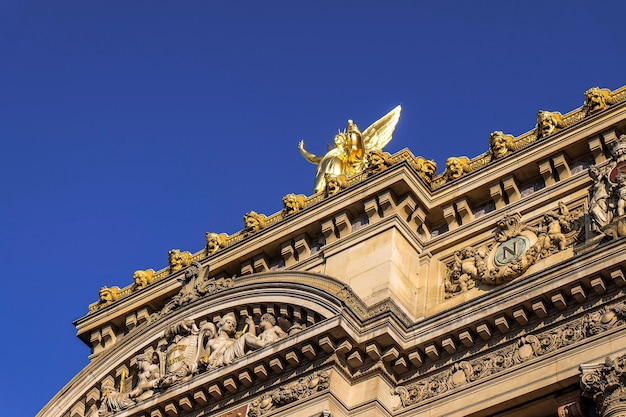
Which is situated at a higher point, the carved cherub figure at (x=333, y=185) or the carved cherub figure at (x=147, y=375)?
the carved cherub figure at (x=333, y=185)

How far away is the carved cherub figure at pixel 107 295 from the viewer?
30.5 m

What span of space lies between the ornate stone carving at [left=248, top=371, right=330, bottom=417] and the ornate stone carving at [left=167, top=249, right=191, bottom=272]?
671 cm

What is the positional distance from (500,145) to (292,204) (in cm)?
502

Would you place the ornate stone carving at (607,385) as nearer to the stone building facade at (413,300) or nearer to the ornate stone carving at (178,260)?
the stone building facade at (413,300)

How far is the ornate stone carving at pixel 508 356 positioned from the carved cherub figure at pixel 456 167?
501cm

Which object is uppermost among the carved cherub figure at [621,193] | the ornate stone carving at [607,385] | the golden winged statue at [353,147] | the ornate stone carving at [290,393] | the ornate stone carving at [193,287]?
the golden winged statue at [353,147]

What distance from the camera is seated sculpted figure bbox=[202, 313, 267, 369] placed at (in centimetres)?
2439

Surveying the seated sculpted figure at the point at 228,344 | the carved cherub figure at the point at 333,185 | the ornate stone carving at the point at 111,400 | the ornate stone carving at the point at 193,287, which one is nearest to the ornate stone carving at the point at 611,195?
the carved cherub figure at the point at 333,185

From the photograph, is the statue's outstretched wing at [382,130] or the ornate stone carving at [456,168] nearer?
the ornate stone carving at [456,168]

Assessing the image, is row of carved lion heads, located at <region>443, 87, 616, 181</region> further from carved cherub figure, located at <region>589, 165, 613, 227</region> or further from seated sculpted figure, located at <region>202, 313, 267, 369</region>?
seated sculpted figure, located at <region>202, 313, 267, 369</region>

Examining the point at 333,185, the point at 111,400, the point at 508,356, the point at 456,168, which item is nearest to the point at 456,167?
the point at 456,168

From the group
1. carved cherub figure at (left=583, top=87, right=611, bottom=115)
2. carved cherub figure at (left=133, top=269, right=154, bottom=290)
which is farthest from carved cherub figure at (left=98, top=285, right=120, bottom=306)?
carved cherub figure at (left=583, top=87, right=611, bottom=115)

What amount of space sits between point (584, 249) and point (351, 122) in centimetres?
931

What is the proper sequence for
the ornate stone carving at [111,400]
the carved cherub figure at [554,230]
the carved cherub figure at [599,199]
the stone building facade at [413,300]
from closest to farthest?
the stone building facade at [413,300], the carved cherub figure at [599,199], the carved cherub figure at [554,230], the ornate stone carving at [111,400]
